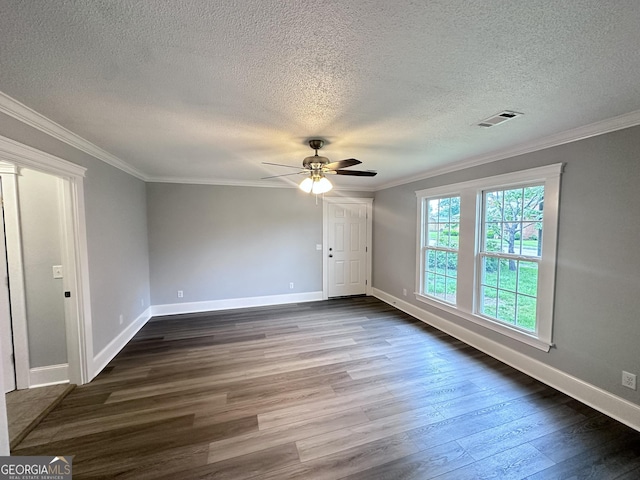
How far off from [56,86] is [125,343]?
3.14 meters

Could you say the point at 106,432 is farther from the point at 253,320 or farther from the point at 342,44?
the point at 342,44

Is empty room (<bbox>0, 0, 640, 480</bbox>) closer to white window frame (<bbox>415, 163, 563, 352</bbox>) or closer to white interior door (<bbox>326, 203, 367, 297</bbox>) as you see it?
white window frame (<bbox>415, 163, 563, 352</bbox>)

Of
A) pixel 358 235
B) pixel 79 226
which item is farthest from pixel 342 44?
pixel 358 235

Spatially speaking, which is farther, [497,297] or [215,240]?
[215,240]

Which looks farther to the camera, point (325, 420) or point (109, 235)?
point (109, 235)

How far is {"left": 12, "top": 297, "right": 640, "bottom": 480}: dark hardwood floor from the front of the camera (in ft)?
5.53

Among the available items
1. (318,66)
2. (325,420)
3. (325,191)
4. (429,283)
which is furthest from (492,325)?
(318,66)

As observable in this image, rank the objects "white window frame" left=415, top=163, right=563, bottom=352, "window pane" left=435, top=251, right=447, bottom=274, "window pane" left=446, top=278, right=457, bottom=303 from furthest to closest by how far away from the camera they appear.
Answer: "window pane" left=435, top=251, right=447, bottom=274, "window pane" left=446, top=278, right=457, bottom=303, "white window frame" left=415, top=163, right=563, bottom=352

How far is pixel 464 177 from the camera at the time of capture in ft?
11.4

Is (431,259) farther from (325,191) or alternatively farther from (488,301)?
(325,191)

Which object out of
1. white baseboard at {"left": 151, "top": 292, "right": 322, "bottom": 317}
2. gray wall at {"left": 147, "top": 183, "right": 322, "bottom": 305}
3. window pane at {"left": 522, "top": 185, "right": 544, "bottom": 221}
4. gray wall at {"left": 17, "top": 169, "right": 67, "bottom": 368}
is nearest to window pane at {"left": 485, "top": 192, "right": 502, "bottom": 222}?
window pane at {"left": 522, "top": 185, "right": 544, "bottom": 221}

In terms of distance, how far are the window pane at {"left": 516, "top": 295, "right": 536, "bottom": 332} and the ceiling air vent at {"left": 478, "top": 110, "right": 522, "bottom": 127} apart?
1.92 m

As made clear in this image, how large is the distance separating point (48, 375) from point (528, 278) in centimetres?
508

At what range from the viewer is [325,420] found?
6.84ft
